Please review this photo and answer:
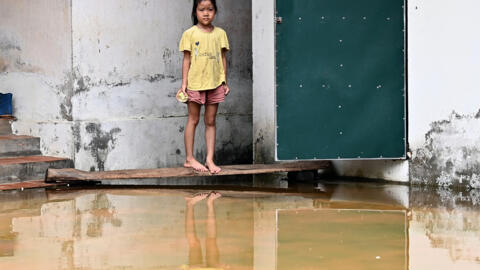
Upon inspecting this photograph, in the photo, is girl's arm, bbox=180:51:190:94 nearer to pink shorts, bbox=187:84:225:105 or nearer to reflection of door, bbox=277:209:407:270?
pink shorts, bbox=187:84:225:105

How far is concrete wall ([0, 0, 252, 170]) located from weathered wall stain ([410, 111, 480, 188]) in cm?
256

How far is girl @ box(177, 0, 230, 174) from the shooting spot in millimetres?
7754

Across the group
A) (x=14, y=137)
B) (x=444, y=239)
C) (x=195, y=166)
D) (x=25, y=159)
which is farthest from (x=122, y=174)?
(x=444, y=239)

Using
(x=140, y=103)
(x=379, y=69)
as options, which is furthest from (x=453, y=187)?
(x=140, y=103)

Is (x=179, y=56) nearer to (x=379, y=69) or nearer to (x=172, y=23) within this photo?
(x=172, y=23)

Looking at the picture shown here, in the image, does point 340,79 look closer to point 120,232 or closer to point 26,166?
point 26,166

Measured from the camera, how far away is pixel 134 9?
8828 mm

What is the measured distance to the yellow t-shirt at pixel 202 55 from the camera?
25.5 feet

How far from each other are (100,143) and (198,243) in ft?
13.0

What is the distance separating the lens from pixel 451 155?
7.47m

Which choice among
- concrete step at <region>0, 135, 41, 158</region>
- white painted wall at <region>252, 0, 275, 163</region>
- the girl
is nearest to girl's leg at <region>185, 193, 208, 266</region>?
the girl

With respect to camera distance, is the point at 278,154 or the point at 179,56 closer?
the point at 278,154

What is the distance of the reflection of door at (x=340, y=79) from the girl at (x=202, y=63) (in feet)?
1.76

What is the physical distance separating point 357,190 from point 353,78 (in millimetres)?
1026
